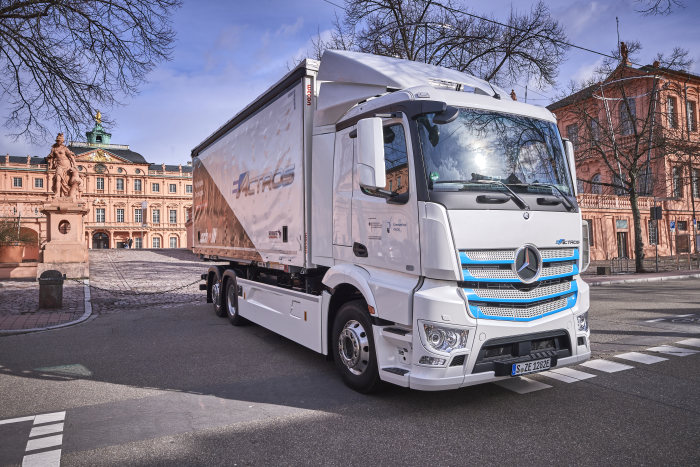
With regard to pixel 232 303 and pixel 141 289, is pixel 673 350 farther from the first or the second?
pixel 141 289

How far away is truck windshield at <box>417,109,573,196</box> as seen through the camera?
4258 mm

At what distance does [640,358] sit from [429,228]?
3957 millimetres

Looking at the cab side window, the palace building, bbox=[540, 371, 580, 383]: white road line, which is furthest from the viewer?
the palace building

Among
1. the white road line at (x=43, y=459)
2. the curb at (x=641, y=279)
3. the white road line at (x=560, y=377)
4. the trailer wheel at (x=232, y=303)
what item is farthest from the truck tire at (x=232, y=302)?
the curb at (x=641, y=279)

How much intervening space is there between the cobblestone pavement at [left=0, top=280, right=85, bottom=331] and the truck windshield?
8979 mm

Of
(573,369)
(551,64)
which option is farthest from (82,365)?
(551,64)

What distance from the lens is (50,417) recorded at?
443 centimetres

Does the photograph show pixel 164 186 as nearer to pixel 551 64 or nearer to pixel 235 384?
pixel 551 64

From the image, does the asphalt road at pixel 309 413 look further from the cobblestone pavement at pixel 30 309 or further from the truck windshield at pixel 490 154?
the cobblestone pavement at pixel 30 309

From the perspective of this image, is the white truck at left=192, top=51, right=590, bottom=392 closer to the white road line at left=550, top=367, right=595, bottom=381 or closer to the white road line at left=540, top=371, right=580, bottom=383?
the white road line at left=540, top=371, right=580, bottom=383

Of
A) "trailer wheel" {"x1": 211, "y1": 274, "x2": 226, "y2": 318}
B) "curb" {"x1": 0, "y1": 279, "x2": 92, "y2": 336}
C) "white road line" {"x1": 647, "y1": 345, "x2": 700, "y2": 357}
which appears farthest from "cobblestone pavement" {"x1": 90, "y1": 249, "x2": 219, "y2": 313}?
"white road line" {"x1": 647, "y1": 345, "x2": 700, "y2": 357}

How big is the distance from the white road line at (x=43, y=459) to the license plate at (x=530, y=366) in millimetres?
3596

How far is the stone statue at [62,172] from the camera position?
819 inches

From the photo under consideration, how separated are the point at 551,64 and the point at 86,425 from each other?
18254 mm
